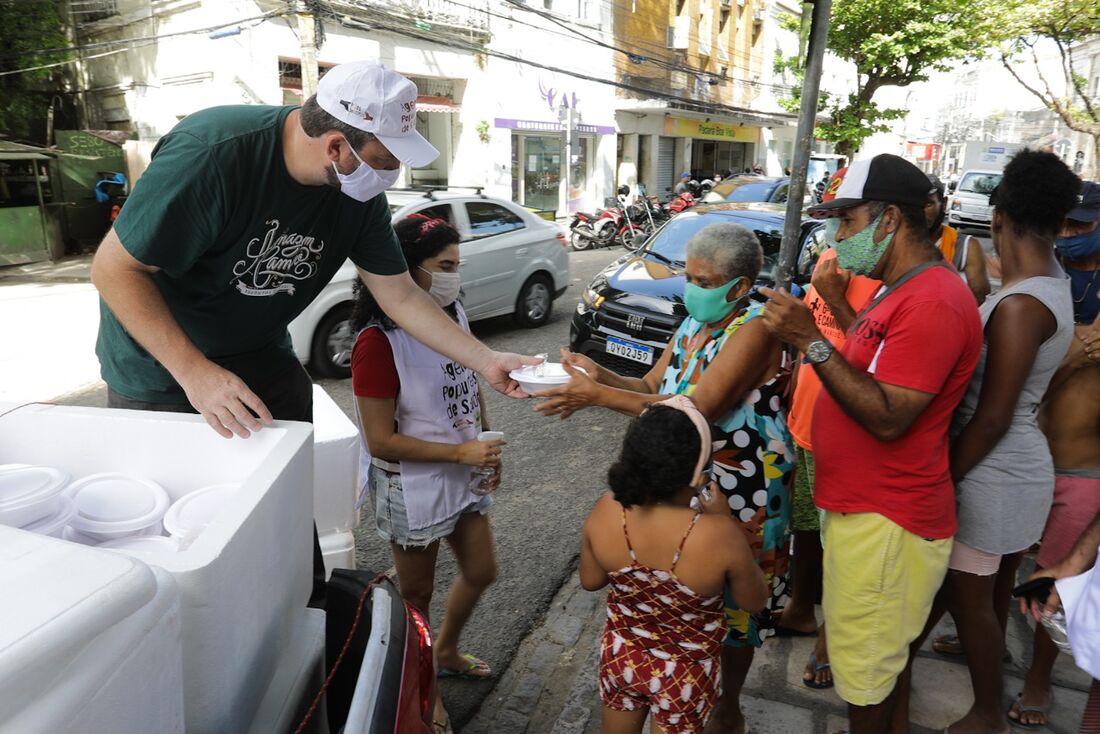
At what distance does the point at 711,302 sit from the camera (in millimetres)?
2416

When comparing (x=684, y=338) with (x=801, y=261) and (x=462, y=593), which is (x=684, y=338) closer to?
(x=462, y=593)

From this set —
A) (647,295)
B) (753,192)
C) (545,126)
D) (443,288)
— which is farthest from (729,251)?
(545,126)

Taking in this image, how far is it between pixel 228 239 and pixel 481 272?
614cm

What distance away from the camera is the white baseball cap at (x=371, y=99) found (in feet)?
6.24

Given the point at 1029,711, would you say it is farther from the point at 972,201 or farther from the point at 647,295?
the point at 972,201

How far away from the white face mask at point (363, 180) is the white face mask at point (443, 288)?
0.61m

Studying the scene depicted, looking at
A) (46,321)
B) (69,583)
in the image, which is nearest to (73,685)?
(69,583)

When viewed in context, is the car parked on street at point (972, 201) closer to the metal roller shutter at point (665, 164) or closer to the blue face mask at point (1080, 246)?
the metal roller shutter at point (665, 164)

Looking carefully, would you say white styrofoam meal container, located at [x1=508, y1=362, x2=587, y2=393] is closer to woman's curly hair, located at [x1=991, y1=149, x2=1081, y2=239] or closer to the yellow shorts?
the yellow shorts

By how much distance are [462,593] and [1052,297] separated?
2.16m

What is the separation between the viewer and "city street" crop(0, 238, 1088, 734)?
2.73m

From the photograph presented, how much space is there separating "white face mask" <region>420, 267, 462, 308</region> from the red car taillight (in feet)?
4.24

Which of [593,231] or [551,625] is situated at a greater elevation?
[593,231]

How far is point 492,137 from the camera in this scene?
19109 millimetres
